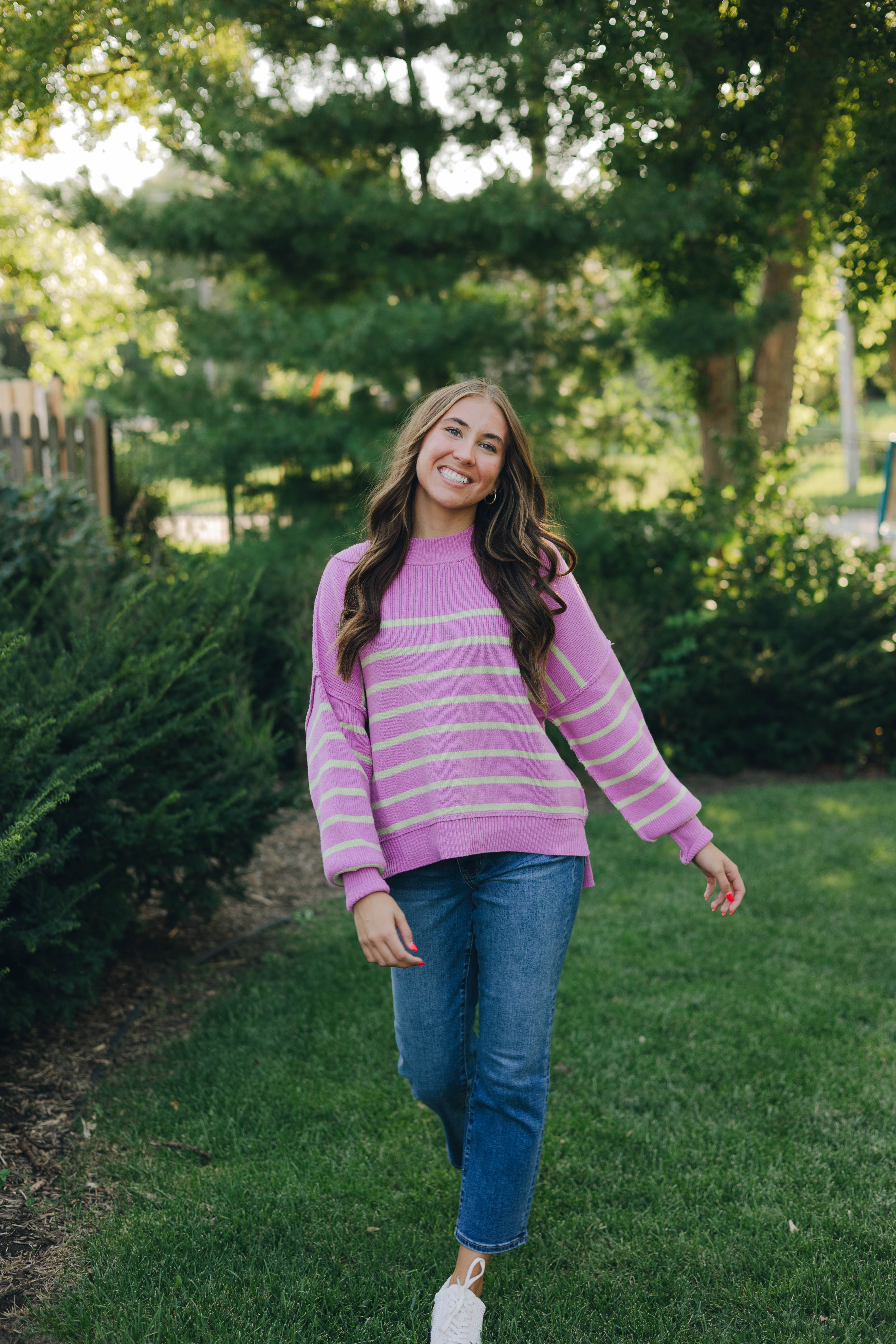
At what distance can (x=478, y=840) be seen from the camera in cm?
210

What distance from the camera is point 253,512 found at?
29.2 ft

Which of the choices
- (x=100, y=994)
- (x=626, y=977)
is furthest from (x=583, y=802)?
(x=100, y=994)

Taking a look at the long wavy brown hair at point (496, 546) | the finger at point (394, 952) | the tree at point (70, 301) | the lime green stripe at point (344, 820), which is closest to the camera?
the finger at point (394, 952)

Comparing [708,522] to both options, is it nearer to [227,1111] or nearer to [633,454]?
[633,454]

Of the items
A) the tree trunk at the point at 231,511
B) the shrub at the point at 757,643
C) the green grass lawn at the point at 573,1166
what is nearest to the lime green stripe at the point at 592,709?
the green grass lawn at the point at 573,1166

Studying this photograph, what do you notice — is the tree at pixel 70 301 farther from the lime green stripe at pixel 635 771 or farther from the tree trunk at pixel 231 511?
the lime green stripe at pixel 635 771

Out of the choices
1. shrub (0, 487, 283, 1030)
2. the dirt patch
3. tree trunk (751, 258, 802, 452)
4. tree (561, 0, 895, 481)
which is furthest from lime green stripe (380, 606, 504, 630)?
tree trunk (751, 258, 802, 452)

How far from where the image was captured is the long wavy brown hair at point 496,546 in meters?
2.18

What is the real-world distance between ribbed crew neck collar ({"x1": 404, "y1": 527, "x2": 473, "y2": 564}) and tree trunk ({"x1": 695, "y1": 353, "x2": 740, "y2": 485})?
7435mm

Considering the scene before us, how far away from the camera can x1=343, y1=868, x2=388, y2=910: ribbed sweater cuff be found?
2014 millimetres

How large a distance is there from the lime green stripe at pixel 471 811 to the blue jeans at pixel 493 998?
90mm

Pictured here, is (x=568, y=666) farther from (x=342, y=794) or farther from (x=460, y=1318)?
(x=460, y=1318)

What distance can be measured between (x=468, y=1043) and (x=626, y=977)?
6.14 feet

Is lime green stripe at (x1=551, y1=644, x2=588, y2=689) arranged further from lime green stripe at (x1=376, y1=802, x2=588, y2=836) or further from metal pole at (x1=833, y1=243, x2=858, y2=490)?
metal pole at (x1=833, y1=243, x2=858, y2=490)
